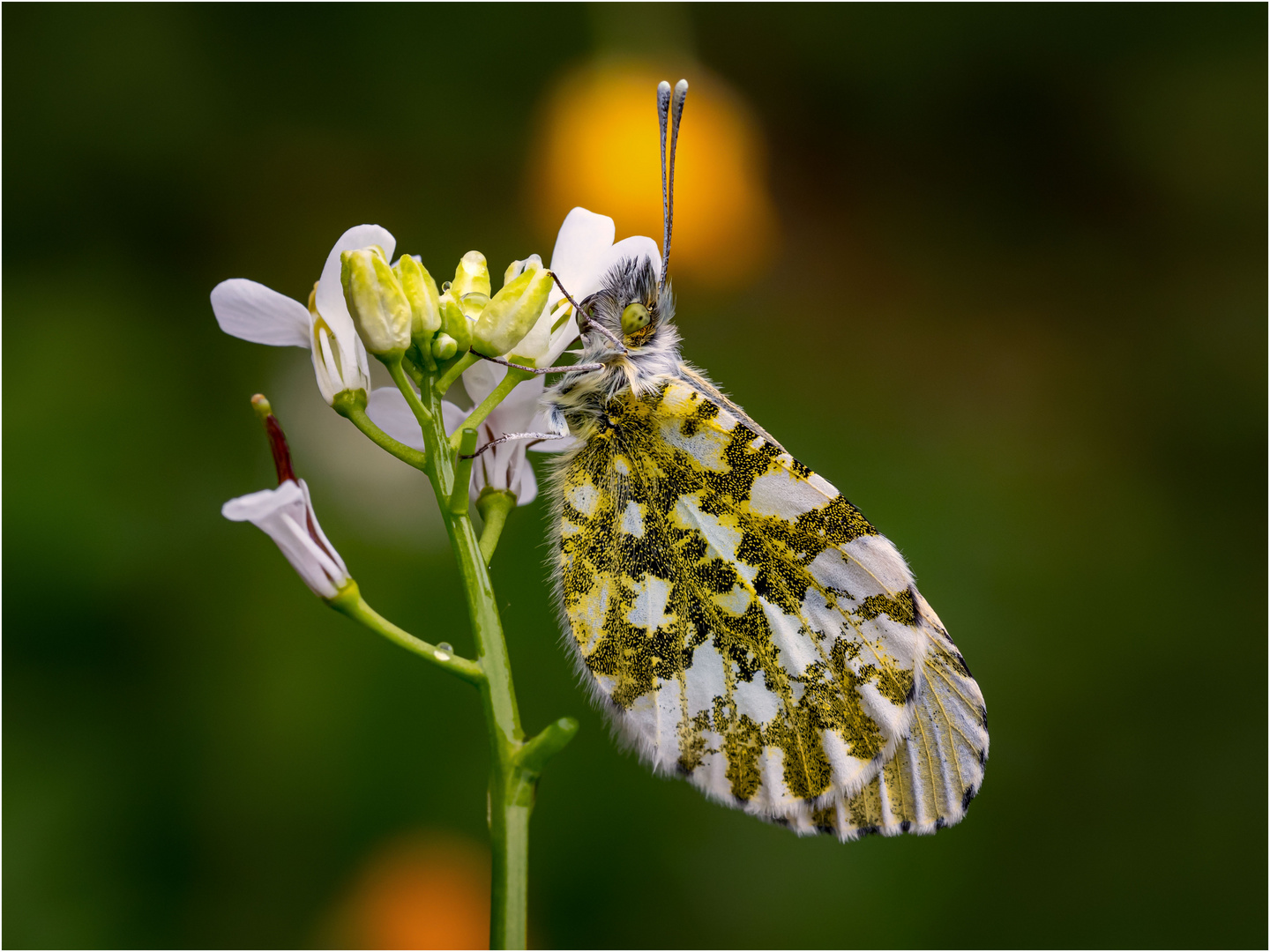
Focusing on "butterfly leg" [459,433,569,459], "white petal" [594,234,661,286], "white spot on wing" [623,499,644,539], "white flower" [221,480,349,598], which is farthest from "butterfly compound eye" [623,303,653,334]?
"white flower" [221,480,349,598]

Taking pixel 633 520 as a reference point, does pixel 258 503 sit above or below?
above

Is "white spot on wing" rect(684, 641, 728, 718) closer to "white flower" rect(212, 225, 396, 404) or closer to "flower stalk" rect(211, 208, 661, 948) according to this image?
"flower stalk" rect(211, 208, 661, 948)

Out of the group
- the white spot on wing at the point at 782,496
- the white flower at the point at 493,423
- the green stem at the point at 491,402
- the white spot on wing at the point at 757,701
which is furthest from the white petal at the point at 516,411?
the white spot on wing at the point at 757,701

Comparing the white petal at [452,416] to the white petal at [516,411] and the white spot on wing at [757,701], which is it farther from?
the white spot on wing at [757,701]

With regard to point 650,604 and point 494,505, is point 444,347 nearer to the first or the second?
point 494,505

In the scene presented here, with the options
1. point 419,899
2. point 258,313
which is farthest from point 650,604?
point 419,899

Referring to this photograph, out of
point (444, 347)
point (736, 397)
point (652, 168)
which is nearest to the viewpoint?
point (444, 347)

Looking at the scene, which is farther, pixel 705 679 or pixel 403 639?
pixel 705 679
